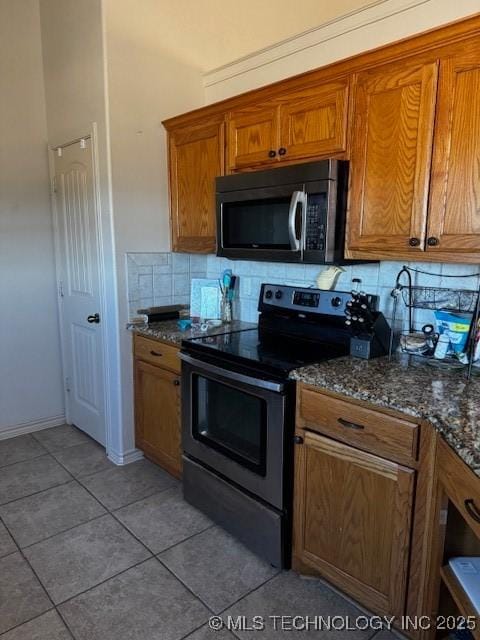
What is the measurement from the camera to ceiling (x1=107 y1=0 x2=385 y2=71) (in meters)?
2.58

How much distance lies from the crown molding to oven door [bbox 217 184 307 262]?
88 cm

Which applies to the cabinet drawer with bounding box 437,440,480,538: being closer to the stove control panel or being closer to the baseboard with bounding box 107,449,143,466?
the stove control panel

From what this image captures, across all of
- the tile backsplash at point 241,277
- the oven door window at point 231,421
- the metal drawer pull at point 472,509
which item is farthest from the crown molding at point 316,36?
the metal drawer pull at point 472,509

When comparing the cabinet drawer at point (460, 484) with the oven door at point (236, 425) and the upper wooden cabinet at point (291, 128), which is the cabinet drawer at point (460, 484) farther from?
the upper wooden cabinet at point (291, 128)

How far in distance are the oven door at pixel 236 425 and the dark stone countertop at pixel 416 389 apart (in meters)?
0.22

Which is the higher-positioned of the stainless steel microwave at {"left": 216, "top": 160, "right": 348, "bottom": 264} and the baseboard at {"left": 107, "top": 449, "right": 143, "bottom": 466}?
the stainless steel microwave at {"left": 216, "top": 160, "right": 348, "bottom": 264}

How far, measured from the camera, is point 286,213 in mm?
2107

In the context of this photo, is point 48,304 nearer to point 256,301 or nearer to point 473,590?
point 256,301

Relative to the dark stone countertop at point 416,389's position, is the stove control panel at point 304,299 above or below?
above

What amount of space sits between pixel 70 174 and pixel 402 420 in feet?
8.56

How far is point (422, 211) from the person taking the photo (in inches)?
66.7

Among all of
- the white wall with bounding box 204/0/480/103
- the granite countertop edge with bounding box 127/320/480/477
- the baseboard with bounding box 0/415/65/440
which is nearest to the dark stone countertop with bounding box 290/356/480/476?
the granite countertop edge with bounding box 127/320/480/477

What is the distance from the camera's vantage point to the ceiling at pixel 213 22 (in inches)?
102

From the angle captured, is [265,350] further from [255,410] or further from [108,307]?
[108,307]
